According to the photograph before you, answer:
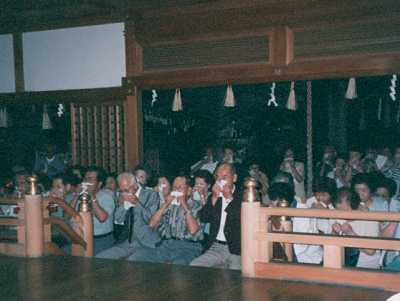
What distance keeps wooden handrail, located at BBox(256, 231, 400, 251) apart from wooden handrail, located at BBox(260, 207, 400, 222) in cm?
15

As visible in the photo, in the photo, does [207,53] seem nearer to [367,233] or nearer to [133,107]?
[133,107]

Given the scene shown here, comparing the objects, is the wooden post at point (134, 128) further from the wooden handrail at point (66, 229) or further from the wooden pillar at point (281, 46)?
the wooden handrail at point (66, 229)

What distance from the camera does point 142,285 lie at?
4.16 m

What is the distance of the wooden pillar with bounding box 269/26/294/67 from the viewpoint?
6660mm

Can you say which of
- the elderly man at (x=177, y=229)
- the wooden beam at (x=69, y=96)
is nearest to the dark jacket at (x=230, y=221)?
the elderly man at (x=177, y=229)

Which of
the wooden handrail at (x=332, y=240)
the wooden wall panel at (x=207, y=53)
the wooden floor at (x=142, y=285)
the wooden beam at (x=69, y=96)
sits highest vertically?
the wooden wall panel at (x=207, y=53)

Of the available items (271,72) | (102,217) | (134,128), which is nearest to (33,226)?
(102,217)

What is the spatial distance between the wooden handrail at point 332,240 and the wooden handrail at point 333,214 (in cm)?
15

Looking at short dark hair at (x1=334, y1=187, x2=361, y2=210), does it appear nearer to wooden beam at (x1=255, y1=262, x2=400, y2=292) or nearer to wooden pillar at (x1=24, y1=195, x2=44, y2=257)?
wooden beam at (x1=255, y1=262, x2=400, y2=292)

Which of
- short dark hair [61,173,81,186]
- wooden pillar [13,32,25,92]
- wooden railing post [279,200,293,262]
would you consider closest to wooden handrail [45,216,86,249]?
short dark hair [61,173,81,186]

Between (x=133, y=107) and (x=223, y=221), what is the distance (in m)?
2.91

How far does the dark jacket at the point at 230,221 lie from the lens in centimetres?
503

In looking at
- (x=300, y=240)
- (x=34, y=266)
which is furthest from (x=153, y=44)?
(x=300, y=240)

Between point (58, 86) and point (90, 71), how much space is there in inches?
25.9
